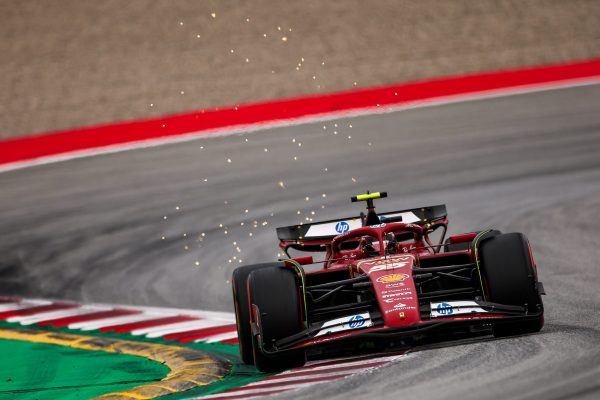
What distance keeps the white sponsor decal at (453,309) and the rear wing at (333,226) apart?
210cm

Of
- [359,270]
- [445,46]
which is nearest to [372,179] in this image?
[445,46]

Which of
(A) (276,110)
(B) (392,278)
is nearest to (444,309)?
(B) (392,278)

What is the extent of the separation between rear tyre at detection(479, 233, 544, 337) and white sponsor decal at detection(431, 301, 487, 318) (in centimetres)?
27

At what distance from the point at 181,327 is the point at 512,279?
436cm

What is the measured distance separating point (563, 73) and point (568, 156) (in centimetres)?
241

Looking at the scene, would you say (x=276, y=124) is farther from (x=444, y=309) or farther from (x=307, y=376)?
(x=307, y=376)

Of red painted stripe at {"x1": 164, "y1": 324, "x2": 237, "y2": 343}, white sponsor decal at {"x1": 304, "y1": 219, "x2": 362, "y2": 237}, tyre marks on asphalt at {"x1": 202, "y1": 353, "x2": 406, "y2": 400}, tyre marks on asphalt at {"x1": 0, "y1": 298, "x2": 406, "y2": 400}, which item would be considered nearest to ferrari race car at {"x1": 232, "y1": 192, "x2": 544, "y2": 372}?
tyre marks on asphalt at {"x1": 202, "y1": 353, "x2": 406, "y2": 400}

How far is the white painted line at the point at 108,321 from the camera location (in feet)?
39.0

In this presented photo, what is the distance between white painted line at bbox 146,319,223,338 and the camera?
1122 cm

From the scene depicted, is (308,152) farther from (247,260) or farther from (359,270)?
(359,270)

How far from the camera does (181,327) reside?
11.5 m

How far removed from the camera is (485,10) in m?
18.0

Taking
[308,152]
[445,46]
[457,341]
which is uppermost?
[445,46]

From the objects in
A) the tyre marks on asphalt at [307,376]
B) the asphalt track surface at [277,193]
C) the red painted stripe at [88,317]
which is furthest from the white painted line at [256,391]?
the red painted stripe at [88,317]
